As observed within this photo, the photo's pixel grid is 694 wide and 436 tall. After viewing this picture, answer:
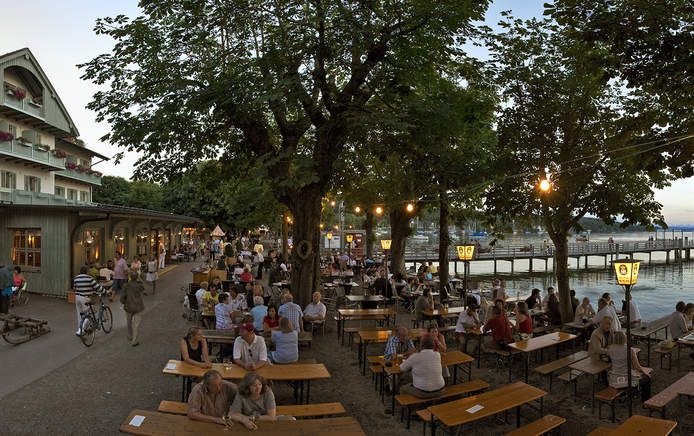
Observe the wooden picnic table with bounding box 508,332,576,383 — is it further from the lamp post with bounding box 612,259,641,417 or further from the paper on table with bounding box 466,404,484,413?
the paper on table with bounding box 466,404,484,413

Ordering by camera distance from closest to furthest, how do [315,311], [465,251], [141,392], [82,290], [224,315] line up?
[141,392] < [224,315] < [82,290] < [315,311] < [465,251]

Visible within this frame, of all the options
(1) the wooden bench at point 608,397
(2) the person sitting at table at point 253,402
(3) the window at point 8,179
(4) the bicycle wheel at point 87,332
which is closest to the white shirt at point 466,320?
(1) the wooden bench at point 608,397

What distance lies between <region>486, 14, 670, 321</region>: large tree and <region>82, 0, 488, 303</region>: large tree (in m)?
2.42

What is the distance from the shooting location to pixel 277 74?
10188 millimetres

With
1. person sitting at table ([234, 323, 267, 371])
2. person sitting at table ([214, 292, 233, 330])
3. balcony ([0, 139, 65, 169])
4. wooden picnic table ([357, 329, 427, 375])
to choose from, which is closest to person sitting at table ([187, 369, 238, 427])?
person sitting at table ([234, 323, 267, 371])

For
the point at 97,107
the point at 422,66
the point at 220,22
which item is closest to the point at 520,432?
the point at 422,66

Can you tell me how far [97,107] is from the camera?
12.2 m

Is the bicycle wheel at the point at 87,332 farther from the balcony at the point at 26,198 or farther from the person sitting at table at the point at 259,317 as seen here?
the balcony at the point at 26,198

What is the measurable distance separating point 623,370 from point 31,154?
3127cm

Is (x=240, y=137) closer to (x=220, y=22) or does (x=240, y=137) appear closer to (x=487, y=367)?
(x=220, y=22)

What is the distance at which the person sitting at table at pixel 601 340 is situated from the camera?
25.0 feet

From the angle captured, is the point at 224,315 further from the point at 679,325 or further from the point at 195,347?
the point at 679,325

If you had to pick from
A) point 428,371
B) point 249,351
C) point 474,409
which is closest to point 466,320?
point 428,371

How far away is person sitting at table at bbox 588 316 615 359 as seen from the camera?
299 inches
